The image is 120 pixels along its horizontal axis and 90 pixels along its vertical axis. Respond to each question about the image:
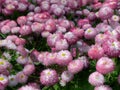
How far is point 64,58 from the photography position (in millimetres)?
1769

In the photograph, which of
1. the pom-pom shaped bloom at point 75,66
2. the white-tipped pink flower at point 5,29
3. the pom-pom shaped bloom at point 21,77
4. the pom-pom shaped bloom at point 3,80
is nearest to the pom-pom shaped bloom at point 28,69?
the pom-pom shaped bloom at point 21,77

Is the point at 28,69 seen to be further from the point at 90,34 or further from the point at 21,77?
the point at 90,34

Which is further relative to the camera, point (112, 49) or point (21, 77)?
point (21, 77)

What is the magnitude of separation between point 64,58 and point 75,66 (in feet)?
0.25

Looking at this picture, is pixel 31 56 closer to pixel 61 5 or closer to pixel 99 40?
pixel 99 40

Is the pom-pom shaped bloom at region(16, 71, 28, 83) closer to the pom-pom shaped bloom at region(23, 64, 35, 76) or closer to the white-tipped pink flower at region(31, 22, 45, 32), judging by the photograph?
the pom-pom shaped bloom at region(23, 64, 35, 76)

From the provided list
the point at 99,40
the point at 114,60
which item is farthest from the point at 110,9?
the point at 114,60

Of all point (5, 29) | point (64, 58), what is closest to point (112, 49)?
point (64, 58)

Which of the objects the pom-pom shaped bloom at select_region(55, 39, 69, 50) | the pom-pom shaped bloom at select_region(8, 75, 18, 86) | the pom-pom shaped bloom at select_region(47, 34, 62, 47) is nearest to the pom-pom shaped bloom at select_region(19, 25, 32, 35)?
the pom-pom shaped bloom at select_region(47, 34, 62, 47)

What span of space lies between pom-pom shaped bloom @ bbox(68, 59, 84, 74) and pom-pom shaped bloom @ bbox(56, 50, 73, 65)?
3 cm

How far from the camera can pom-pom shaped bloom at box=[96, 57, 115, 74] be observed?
164 centimetres

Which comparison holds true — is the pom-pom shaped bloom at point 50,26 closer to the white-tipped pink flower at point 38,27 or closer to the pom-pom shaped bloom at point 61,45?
the white-tipped pink flower at point 38,27

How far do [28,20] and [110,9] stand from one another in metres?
0.56

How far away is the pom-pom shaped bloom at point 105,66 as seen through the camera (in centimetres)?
164
